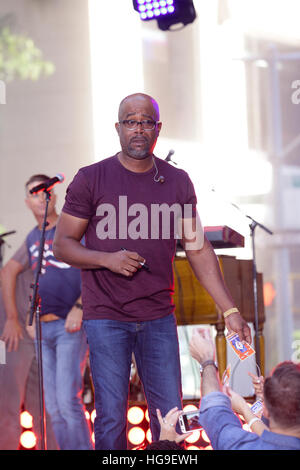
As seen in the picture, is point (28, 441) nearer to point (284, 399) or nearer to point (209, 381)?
point (209, 381)

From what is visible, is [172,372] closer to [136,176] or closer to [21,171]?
[136,176]

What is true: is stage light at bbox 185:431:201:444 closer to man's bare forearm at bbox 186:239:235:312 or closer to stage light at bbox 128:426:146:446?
stage light at bbox 128:426:146:446

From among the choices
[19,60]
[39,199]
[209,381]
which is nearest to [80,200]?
[209,381]

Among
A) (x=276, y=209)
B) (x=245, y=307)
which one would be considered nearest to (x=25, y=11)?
(x=276, y=209)

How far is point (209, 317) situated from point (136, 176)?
1817mm

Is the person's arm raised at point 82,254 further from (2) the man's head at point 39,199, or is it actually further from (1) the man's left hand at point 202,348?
(2) the man's head at point 39,199

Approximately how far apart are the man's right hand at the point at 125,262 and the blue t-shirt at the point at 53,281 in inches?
69.9

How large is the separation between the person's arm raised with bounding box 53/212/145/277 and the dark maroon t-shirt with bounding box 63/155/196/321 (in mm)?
48

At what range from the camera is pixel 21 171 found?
7039mm

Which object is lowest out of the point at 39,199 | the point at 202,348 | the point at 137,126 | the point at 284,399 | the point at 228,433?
the point at 228,433

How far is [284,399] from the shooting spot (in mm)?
1977

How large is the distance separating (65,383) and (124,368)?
5.24 ft

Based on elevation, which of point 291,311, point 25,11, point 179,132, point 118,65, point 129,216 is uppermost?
point 25,11

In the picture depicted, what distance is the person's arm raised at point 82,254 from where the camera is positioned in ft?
9.04
